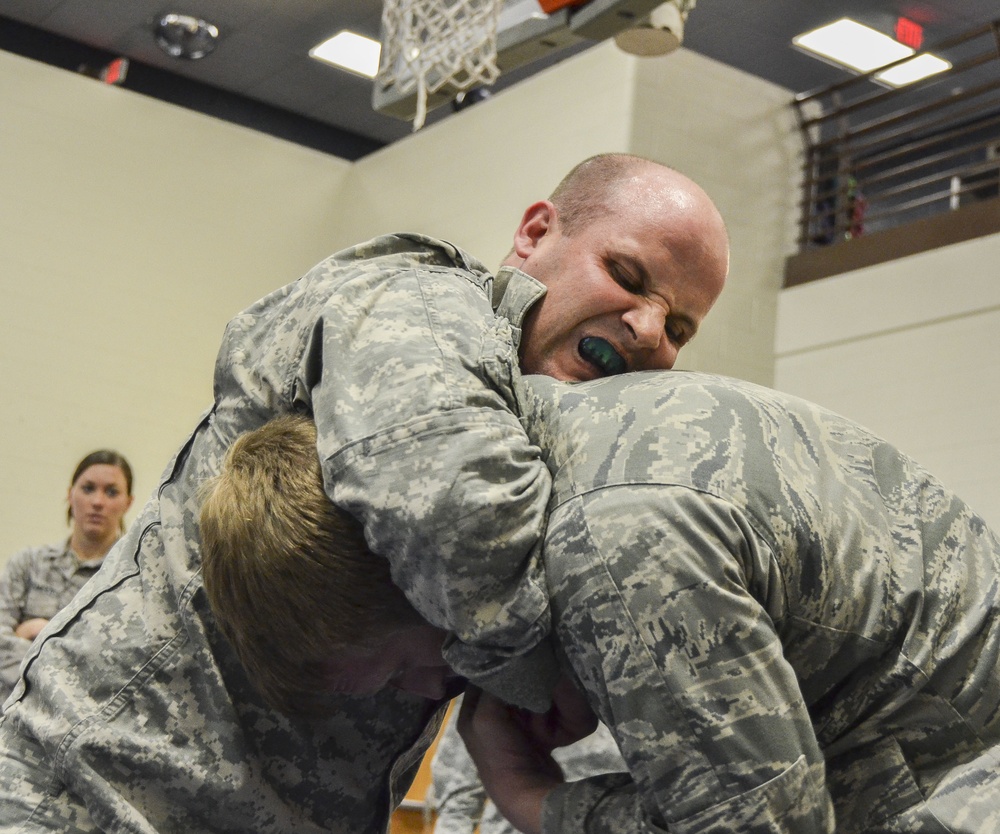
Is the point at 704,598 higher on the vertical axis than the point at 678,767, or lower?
higher

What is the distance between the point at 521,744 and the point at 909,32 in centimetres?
718

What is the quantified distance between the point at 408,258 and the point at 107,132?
610 cm

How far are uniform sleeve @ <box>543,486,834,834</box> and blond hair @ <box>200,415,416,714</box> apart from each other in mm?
252

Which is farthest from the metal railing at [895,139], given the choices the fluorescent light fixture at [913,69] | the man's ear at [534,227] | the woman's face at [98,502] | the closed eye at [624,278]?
the closed eye at [624,278]

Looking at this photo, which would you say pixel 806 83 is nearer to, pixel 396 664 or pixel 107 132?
pixel 107 132

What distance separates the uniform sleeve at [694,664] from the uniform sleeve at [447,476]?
0.07m

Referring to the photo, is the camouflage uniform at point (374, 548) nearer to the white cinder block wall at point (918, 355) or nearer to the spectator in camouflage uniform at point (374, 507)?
the spectator in camouflage uniform at point (374, 507)

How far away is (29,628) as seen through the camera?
14.8 feet

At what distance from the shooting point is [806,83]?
8414 mm

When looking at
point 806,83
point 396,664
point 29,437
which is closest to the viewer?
point 396,664

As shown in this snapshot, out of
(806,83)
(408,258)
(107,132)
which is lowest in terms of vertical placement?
(408,258)

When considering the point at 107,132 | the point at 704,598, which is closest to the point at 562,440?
the point at 704,598

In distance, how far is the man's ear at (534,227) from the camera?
1.86 meters

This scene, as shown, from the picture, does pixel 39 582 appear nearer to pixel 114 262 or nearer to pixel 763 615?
pixel 114 262
